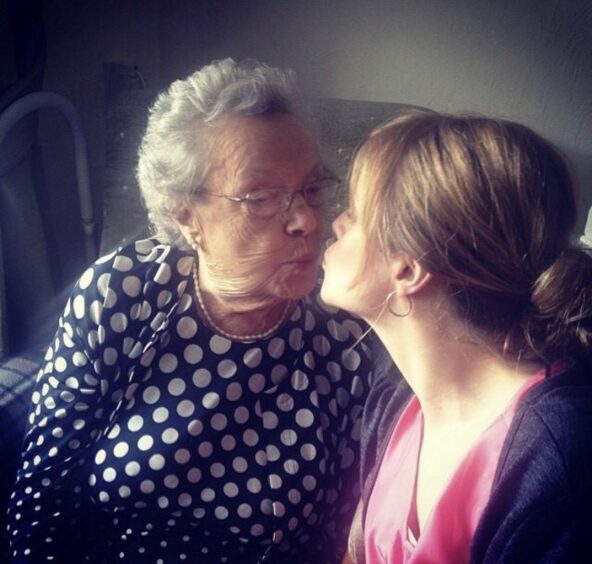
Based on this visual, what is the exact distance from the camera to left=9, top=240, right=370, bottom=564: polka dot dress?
3.28 ft

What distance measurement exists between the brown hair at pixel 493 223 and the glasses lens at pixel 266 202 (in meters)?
0.23

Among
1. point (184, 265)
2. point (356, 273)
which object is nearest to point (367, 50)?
point (184, 265)

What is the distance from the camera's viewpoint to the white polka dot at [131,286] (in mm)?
1010

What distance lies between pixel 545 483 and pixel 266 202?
1.85ft

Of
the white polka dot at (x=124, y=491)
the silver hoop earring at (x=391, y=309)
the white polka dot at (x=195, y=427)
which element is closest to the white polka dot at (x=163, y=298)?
the white polka dot at (x=195, y=427)

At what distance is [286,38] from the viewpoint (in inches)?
62.7

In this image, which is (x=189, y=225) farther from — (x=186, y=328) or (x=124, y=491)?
(x=124, y=491)

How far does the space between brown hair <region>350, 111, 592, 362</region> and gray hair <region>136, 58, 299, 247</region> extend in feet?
1.03

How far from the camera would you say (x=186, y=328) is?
1.02 m

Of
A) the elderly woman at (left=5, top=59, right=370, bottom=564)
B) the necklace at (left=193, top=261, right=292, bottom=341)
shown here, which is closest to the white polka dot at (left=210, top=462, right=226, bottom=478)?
the elderly woman at (left=5, top=59, right=370, bottom=564)

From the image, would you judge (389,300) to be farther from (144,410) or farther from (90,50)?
(90,50)

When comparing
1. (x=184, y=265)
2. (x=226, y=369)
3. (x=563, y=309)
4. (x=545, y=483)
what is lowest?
(x=226, y=369)

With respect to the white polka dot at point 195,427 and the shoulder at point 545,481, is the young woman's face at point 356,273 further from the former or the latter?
the white polka dot at point 195,427

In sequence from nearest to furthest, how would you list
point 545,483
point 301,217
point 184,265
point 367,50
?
point 545,483
point 301,217
point 184,265
point 367,50
